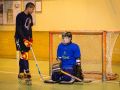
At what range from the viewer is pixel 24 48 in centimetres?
905

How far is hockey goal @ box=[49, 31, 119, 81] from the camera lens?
9.27 metres

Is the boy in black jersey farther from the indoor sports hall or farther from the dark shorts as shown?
the indoor sports hall

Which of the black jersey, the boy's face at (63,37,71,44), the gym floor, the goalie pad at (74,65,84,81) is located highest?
the black jersey

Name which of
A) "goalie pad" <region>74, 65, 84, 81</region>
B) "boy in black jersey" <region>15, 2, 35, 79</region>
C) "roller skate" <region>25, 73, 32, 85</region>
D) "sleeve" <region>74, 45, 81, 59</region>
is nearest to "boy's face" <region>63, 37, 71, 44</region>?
"sleeve" <region>74, 45, 81, 59</region>

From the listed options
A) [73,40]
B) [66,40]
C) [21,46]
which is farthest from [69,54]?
[73,40]

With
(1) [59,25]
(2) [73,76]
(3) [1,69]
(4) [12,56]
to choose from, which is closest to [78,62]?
(2) [73,76]

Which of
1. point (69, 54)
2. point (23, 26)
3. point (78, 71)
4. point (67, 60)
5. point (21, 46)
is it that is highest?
point (23, 26)

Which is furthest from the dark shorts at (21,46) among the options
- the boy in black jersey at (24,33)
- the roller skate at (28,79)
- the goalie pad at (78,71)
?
the goalie pad at (78,71)

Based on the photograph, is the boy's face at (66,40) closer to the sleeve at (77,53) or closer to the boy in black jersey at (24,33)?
the sleeve at (77,53)

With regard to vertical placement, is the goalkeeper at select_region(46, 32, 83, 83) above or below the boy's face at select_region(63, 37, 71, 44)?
below

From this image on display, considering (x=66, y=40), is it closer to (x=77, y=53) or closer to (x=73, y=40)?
(x=77, y=53)

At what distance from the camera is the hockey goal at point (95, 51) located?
9266 mm

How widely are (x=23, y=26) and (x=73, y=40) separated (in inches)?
59.4

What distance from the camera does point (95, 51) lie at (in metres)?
9.64
